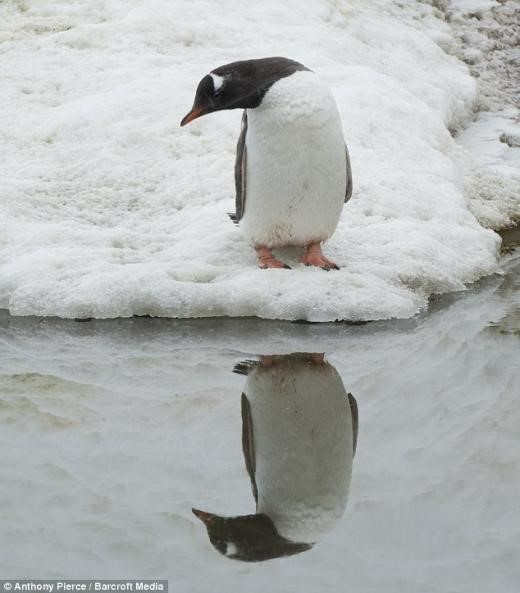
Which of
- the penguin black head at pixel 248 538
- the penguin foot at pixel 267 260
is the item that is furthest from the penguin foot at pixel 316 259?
the penguin black head at pixel 248 538

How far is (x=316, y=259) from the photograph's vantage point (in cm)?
543

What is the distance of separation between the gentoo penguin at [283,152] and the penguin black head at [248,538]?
2.42m

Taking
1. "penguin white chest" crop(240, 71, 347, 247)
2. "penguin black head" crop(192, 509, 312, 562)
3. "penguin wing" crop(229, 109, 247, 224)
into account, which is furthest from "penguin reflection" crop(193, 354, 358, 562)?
"penguin wing" crop(229, 109, 247, 224)

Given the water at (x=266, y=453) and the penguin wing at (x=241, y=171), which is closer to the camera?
the water at (x=266, y=453)

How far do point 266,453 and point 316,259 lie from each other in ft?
6.79

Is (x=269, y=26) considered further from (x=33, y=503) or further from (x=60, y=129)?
(x=33, y=503)

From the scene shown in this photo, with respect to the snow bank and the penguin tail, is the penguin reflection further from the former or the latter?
the snow bank

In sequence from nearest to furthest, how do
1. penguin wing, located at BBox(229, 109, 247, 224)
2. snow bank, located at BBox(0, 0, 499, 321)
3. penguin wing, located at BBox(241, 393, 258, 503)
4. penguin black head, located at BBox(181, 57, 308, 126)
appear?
penguin wing, located at BBox(241, 393, 258, 503)
penguin black head, located at BBox(181, 57, 308, 126)
snow bank, located at BBox(0, 0, 499, 321)
penguin wing, located at BBox(229, 109, 247, 224)

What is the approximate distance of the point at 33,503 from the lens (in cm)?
315

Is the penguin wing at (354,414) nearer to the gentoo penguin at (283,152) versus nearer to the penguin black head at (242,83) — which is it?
the gentoo penguin at (283,152)

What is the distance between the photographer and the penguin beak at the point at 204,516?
9.96 feet

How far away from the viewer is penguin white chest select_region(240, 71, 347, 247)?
16.4 feet

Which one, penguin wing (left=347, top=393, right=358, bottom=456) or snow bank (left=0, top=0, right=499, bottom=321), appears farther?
snow bank (left=0, top=0, right=499, bottom=321)

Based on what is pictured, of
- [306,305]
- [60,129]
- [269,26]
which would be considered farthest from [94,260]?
[269,26]
